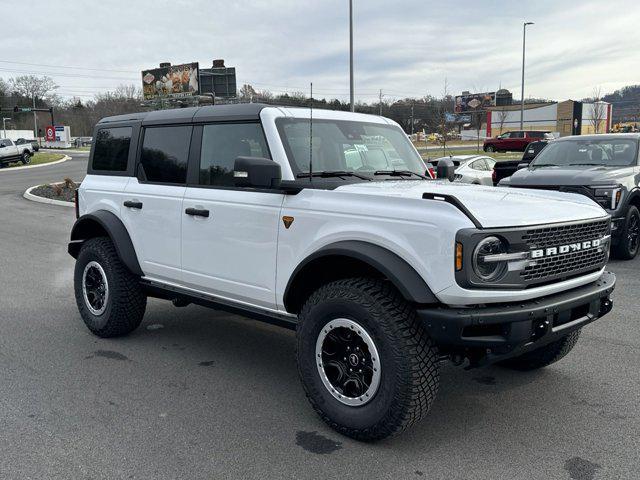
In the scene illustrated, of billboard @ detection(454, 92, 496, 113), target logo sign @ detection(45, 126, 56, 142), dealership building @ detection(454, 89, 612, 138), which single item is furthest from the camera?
billboard @ detection(454, 92, 496, 113)

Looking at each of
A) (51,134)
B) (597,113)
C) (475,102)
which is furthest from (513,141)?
(475,102)

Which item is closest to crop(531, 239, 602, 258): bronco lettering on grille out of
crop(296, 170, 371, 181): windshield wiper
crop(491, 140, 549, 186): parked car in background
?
crop(296, 170, 371, 181): windshield wiper

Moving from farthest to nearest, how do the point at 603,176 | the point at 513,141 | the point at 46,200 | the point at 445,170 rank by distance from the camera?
the point at 513,141, the point at 46,200, the point at 603,176, the point at 445,170

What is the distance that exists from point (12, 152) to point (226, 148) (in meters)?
40.6

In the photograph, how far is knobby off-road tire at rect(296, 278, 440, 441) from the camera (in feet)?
10.6

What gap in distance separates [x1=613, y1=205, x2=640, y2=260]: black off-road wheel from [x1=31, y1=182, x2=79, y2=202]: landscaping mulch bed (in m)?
15.3

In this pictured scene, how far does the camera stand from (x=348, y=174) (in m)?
4.21

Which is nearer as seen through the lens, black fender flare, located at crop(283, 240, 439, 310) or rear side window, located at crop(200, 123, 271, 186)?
black fender flare, located at crop(283, 240, 439, 310)

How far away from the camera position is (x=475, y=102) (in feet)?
348

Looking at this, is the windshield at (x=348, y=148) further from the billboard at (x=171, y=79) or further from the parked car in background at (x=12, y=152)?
the billboard at (x=171, y=79)

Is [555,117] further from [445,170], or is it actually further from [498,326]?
[498,326]

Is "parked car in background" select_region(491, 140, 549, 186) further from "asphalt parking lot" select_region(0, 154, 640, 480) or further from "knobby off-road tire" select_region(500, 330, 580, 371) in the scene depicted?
"knobby off-road tire" select_region(500, 330, 580, 371)

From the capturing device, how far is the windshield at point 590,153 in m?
9.57

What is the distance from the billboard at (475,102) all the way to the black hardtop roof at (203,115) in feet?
345
